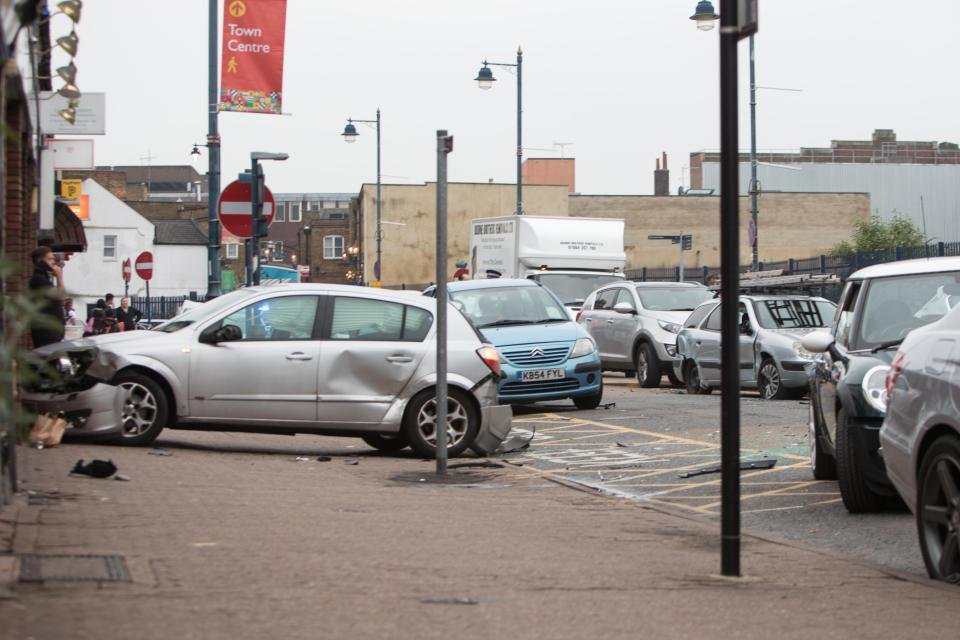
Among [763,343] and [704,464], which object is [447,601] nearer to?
[704,464]

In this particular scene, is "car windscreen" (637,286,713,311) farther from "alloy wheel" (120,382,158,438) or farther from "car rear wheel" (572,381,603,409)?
"alloy wheel" (120,382,158,438)

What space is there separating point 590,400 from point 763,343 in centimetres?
351

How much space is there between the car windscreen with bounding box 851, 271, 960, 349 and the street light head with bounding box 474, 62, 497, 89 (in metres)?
32.4

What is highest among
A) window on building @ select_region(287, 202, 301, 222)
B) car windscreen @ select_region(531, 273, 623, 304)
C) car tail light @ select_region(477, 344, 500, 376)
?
window on building @ select_region(287, 202, 301, 222)

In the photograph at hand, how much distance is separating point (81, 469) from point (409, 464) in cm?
352

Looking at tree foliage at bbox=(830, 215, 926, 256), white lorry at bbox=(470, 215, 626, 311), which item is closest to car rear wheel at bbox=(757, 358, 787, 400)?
white lorry at bbox=(470, 215, 626, 311)

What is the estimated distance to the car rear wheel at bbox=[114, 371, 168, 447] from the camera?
41.9ft

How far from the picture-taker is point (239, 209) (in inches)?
752

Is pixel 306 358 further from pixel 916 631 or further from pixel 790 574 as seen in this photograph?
pixel 916 631

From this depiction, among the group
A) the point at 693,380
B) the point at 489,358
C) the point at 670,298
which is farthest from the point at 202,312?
the point at 670,298

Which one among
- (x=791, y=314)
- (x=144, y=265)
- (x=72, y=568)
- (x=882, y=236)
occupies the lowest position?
(x=72, y=568)

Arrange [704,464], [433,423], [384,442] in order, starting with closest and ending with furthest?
[704,464], [433,423], [384,442]

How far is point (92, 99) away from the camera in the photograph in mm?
25250

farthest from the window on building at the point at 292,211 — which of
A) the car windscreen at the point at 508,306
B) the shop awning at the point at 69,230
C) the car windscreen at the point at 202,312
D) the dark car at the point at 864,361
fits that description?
the dark car at the point at 864,361
